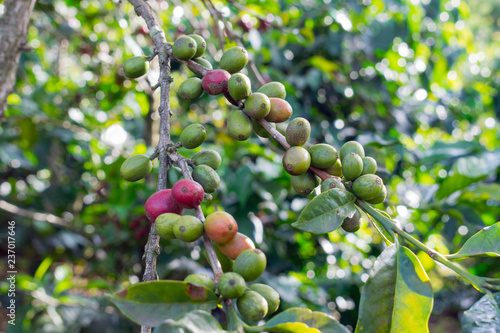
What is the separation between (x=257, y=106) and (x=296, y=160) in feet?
0.55

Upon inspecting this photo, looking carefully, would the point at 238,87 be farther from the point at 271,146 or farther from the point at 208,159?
the point at 271,146

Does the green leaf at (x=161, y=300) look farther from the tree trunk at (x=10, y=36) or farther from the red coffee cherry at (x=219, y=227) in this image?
the tree trunk at (x=10, y=36)

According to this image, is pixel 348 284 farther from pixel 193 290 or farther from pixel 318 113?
pixel 193 290

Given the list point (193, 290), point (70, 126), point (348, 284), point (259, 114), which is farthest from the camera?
point (70, 126)

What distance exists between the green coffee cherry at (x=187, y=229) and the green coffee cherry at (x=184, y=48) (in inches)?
19.3

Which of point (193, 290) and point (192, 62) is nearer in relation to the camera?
point (193, 290)

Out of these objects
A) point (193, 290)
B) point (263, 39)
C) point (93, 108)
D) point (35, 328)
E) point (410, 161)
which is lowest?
point (35, 328)

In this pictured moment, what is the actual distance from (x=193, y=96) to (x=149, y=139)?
7.55ft

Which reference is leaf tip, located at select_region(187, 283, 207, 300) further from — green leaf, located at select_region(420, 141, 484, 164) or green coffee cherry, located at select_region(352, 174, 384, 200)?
green leaf, located at select_region(420, 141, 484, 164)

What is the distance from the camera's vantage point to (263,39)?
3281 mm

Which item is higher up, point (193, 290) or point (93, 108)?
point (193, 290)

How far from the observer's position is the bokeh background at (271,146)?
2.36m

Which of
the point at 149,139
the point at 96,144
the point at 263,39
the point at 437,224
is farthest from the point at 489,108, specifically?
the point at 96,144

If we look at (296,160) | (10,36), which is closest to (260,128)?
(296,160)
